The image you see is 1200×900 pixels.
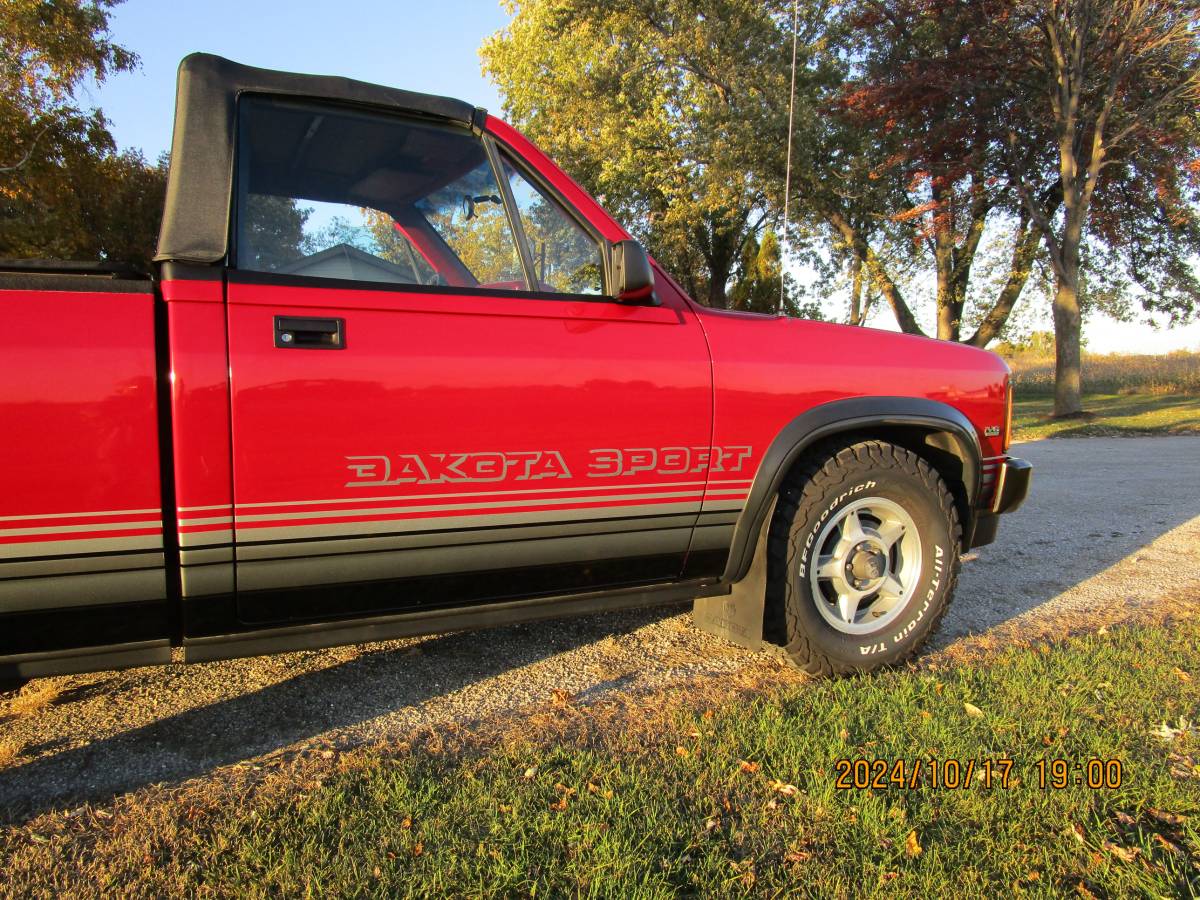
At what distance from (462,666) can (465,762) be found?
2.89ft

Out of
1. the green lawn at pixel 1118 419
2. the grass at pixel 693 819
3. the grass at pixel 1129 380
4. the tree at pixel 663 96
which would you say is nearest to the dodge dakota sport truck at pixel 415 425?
the grass at pixel 693 819

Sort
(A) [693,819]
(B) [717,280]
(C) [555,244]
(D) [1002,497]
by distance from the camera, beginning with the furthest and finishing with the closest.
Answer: (B) [717,280] < (D) [1002,497] < (C) [555,244] < (A) [693,819]

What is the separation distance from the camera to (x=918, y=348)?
→ 10.4ft

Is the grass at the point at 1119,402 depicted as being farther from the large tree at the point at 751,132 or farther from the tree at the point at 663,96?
the tree at the point at 663,96

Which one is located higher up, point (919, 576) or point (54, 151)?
point (54, 151)

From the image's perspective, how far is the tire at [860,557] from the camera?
2.88 metres

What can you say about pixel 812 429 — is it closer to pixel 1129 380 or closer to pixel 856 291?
pixel 856 291

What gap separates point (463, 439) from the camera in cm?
227

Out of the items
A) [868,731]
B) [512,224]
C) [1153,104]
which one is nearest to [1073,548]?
[868,731]

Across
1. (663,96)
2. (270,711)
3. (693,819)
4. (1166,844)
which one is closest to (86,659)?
(270,711)

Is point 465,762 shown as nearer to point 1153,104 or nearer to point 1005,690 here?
point 1005,690

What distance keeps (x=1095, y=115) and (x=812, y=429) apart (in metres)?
15.4

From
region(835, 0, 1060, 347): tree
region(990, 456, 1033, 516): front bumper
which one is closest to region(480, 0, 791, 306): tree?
region(835, 0, 1060, 347): tree

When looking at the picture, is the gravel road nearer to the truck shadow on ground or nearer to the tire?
the truck shadow on ground
